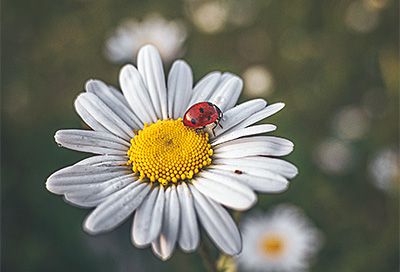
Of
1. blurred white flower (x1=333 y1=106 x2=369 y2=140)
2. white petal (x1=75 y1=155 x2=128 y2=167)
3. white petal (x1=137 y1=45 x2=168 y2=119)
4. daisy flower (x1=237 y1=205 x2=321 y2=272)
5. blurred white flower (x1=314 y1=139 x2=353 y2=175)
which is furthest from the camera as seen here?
blurred white flower (x1=333 y1=106 x2=369 y2=140)

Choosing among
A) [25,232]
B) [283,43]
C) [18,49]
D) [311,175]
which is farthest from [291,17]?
[25,232]

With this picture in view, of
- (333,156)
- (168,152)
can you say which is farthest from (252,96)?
(168,152)

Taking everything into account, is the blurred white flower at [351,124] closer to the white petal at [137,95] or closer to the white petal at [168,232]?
the white petal at [137,95]

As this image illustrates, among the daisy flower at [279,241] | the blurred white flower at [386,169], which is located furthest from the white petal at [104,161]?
the blurred white flower at [386,169]

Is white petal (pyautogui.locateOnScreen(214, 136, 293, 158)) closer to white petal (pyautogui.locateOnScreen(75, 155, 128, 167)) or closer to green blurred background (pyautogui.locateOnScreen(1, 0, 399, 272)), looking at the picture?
white petal (pyautogui.locateOnScreen(75, 155, 128, 167))

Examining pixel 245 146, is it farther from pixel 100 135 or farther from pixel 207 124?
pixel 100 135

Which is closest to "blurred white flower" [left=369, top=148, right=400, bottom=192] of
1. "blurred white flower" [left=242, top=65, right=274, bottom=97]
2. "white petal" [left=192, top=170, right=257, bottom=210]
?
"blurred white flower" [left=242, top=65, right=274, bottom=97]
